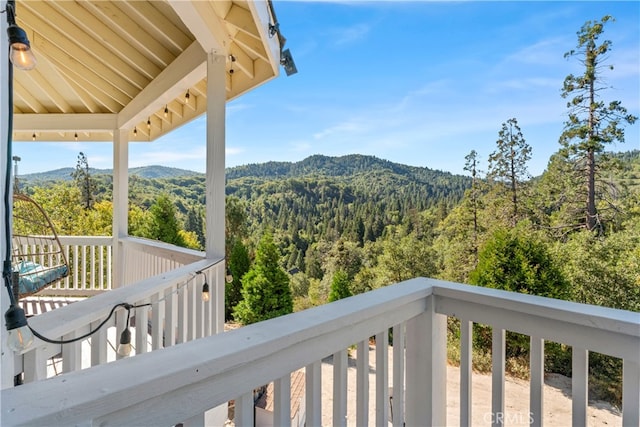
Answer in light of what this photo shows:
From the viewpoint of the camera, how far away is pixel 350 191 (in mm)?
20516

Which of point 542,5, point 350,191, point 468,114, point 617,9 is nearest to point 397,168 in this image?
point 350,191

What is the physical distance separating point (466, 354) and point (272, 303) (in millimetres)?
7872

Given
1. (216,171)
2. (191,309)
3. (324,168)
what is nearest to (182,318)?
(191,309)

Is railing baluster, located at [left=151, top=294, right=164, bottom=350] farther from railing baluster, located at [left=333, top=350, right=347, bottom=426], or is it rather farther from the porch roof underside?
the porch roof underside

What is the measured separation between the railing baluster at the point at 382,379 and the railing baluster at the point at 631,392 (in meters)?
0.58

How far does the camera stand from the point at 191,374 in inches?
22.5

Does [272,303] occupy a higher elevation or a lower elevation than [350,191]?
lower

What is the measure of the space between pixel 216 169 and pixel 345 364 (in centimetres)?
214

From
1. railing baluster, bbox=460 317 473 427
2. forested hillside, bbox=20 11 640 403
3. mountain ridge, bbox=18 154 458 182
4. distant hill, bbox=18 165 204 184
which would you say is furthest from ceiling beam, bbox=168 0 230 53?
mountain ridge, bbox=18 154 458 182

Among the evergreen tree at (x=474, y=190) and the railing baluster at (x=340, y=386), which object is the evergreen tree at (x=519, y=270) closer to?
the evergreen tree at (x=474, y=190)

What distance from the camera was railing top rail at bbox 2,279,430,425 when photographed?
1.59 feet

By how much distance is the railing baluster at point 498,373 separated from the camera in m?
1.04

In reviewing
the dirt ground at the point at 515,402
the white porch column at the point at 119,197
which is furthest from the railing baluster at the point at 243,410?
the white porch column at the point at 119,197

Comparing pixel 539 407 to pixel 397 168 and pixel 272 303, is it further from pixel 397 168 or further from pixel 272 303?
pixel 397 168
